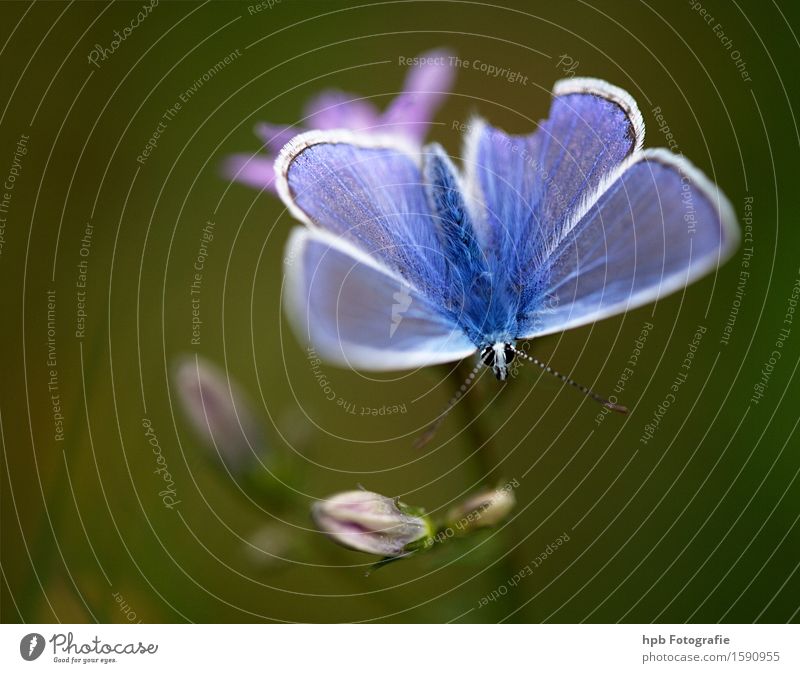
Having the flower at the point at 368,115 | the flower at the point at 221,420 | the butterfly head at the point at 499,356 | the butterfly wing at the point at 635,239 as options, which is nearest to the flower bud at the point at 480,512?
the butterfly head at the point at 499,356

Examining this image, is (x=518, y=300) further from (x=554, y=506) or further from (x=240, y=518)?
(x=240, y=518)

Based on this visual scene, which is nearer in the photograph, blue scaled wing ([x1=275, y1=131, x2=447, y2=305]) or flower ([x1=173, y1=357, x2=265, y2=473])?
blue scaled wing ([x1=275, y1=131, x2=447, y2=305])

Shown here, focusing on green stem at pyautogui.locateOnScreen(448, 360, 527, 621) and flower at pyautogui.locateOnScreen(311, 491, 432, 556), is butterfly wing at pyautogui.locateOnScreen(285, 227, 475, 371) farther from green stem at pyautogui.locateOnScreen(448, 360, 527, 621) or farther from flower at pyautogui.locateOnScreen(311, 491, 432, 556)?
flower at pyautogui.locateOnScreen(311, 491, 432, 556)

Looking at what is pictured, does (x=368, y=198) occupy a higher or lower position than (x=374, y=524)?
higher

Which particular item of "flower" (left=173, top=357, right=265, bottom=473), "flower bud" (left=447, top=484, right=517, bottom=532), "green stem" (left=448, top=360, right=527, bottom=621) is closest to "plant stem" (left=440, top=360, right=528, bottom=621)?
"green stem" (left=448, top=360, right=527, bottom=621)

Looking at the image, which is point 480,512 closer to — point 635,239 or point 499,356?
point 499,356

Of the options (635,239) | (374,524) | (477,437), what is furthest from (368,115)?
(374,524)

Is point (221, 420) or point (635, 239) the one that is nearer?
point (635, 239)
